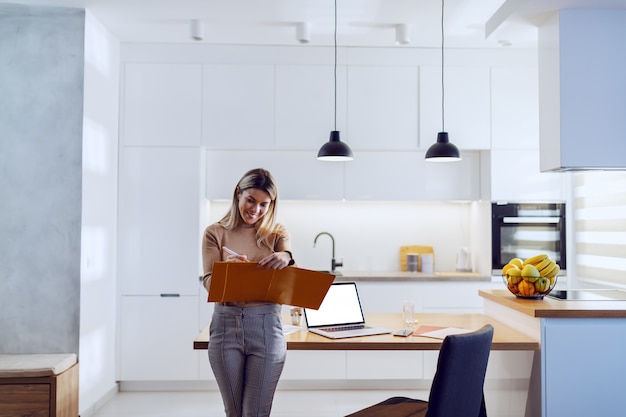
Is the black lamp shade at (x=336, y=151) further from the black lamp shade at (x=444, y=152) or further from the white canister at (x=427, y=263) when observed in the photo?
the white canister at (x=427, y=263)

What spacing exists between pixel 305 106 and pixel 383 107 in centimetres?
66

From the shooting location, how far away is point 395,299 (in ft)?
14.9

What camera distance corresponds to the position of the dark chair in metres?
2.00

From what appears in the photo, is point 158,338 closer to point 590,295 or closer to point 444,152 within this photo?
point 444,152

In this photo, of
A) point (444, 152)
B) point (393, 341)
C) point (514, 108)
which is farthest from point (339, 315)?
point (514, 108)

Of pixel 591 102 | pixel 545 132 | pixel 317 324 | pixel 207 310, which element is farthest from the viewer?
pixel 207 310

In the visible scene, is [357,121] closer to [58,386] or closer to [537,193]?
[537,193]

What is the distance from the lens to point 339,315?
2850 millimetres

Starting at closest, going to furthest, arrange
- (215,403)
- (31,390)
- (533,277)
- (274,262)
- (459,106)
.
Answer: (274,262), (533,277), (31,390), (215,403), (459,106)

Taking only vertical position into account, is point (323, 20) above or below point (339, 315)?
above

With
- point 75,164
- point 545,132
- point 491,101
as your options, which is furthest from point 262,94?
point 545,132

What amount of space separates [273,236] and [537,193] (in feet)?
9.94

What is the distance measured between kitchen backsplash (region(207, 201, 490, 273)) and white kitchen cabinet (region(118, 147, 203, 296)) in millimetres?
936

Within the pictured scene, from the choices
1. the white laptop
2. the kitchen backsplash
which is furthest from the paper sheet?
the kitchen backsplash
